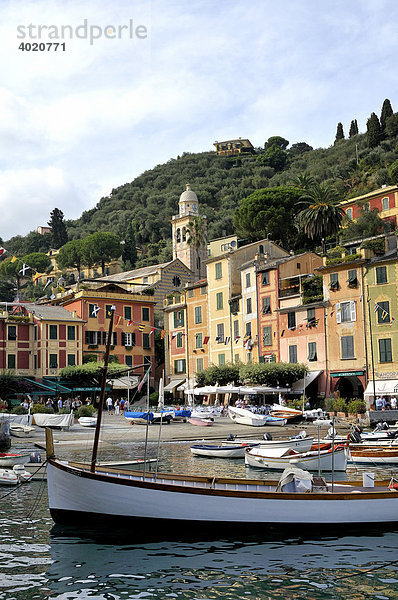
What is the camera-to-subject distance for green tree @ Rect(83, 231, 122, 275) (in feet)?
438

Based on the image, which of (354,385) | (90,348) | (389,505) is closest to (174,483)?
(389,505)

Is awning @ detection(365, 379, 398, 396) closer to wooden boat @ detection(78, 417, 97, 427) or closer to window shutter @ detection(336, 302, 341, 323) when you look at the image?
window shutter @ detection(336, 302, 341, 323)

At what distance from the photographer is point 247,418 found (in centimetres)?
4978

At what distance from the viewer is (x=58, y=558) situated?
15.5 m

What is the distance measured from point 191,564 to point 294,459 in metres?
13.9

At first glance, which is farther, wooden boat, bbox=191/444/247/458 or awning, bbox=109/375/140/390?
awning, bbox=109/375/140/390

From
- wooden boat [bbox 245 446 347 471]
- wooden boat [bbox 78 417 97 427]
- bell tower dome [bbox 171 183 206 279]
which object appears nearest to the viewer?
wooden boat [bbox 245 446 347 471]

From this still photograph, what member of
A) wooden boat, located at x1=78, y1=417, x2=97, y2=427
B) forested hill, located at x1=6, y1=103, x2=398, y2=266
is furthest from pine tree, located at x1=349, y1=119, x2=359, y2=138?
wooden boat, located at x1=78, y1=417, x2=97, y2=427

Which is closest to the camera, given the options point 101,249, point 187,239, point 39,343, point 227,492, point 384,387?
point 227,492

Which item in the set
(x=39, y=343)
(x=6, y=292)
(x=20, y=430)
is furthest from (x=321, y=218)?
(x=6, y=292)

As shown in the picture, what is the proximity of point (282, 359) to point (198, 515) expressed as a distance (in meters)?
45.4

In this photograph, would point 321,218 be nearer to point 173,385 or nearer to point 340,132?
point 173,385

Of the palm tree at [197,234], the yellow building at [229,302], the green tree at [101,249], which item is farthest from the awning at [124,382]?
the green tree at [101,249]

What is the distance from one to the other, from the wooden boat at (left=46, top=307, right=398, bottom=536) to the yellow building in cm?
4839
